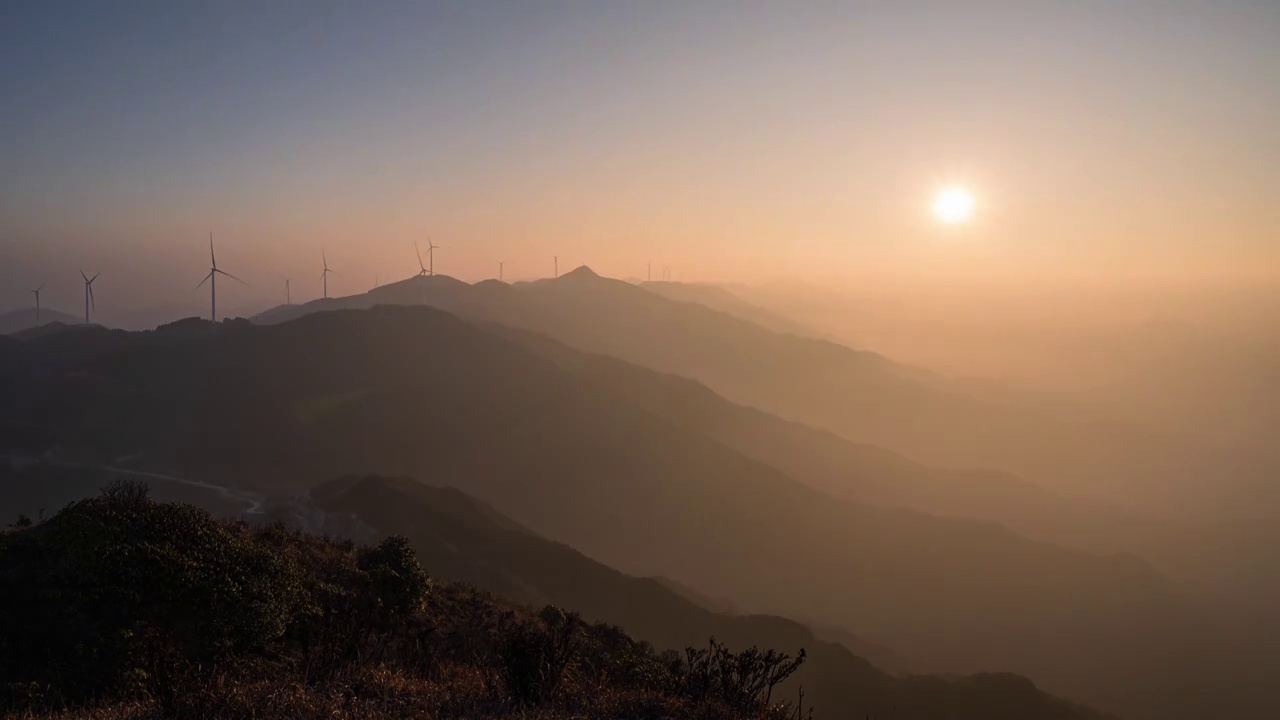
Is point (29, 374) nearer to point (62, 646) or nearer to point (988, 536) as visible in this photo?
point (62, 646)

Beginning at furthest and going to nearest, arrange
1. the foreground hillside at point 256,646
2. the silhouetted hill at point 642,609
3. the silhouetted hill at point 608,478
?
the silhouetted hill at point 608,478 → the silhouetted hill at point 642,609 → the foreground hillside at point 256,646

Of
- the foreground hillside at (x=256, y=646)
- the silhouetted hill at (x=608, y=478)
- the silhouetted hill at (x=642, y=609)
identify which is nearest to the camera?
the foreground hillside at (x=256, y=646)

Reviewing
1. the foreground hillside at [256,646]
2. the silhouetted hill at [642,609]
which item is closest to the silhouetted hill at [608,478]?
the silhouetted hill at [642,609]

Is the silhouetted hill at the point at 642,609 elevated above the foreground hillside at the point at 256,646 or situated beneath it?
situated beneath

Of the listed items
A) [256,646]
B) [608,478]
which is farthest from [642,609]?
[256,646]

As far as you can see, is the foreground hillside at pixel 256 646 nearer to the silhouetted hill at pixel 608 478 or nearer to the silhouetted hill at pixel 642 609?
the silhouetted hill at pixel 642 609

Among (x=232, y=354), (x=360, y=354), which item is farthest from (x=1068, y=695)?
(x=232, y=354)

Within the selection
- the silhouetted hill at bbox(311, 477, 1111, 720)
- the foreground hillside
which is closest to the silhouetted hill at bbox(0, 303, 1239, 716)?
the silhouetted hill at bbox(311, 477, 1111, 720)
